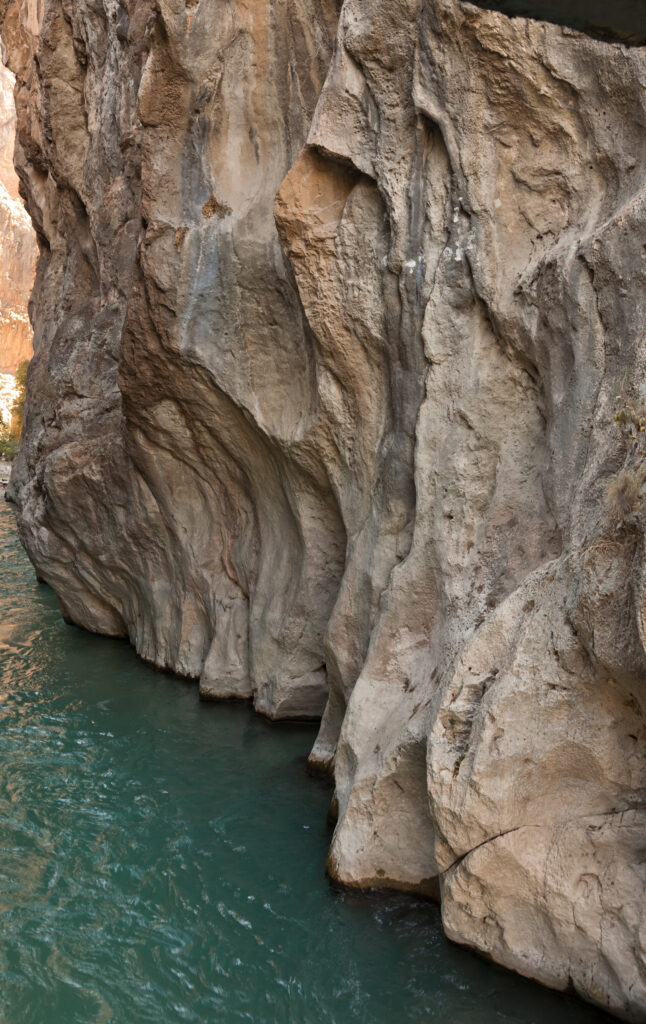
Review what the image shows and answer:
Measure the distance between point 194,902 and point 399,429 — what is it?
4492mm

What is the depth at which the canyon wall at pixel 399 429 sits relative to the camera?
6.06m

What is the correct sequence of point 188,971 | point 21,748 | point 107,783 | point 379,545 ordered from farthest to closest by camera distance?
point 21,748
point 107,783
point 379,545
point 188,971

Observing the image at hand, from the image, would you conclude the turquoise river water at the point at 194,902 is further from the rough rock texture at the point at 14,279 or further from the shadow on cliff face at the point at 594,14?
the rough rock texture at the point at 14,279

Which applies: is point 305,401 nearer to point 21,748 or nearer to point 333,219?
point 333,219

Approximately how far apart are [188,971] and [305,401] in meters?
6.19

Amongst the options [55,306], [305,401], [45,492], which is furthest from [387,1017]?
[55,306]

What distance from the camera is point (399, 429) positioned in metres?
8.98

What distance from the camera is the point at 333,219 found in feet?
30.9

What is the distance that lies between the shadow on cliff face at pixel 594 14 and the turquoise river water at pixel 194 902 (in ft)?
18.1

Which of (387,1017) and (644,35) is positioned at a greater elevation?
(644,35)

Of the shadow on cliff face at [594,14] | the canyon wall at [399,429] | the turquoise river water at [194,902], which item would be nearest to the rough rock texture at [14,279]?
the canyon wall at [399,429]

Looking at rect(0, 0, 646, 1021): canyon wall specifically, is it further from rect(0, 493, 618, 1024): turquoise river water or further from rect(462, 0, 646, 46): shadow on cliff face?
rect(462, 0, 646, 46): shadow on cliff face

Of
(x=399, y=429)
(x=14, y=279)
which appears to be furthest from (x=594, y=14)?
(x=14, y=279)

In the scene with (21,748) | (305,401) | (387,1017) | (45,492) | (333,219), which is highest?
(333,219)
